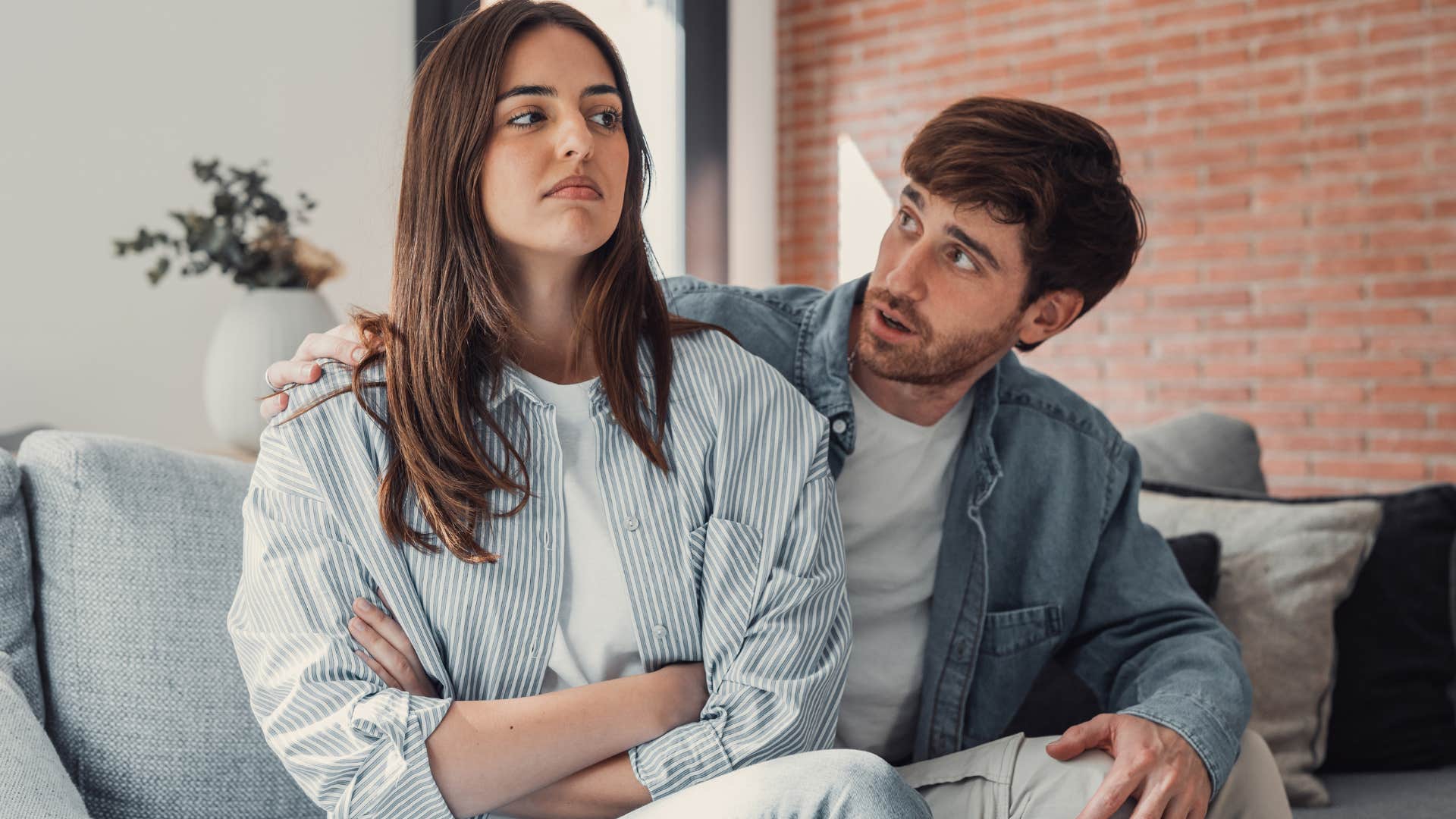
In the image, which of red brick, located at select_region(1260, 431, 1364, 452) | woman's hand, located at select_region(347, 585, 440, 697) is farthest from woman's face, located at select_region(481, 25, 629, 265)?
red brick, located at select_region(1260, 431, 1364, 452)

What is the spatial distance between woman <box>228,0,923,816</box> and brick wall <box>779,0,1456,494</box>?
2.73 metres

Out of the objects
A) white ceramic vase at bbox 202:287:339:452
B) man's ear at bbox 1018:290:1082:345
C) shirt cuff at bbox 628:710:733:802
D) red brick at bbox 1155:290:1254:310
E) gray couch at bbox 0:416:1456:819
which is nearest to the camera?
shirt cuff at bbox 628:710:733:802

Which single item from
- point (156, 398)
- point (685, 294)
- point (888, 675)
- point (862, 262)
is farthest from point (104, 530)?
point (862, 262)

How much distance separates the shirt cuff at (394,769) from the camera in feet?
3.26

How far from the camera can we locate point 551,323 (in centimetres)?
125

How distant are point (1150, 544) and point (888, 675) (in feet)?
1.35

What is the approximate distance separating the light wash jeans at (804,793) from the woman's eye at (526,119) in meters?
0.64

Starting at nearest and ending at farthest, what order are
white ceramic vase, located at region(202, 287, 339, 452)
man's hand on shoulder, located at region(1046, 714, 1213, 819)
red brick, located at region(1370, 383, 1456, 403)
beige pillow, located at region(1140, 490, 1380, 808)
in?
man's hand on shoulder, located at region(1046, 714, 1213, 819)
beige pillow, located at region(1140, 490, 1380, 808)
white ceramic vase, located at region(202, 287, 339, 452)
red brick, located at region(1370, 383, 1456, 403)

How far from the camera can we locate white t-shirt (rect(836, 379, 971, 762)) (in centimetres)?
146

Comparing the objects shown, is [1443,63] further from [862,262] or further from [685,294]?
[685,294]

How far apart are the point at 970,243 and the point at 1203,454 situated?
0.94 meters

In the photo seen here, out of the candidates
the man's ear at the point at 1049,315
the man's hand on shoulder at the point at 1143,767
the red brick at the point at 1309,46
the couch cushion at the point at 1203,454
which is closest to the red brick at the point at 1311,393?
the red brick at the point at 1309,46

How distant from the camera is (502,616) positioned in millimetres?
1099

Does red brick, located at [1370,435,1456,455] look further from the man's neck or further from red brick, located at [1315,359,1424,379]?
the man's neck
